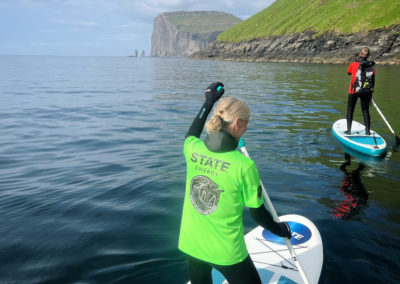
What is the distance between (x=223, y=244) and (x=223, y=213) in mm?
306

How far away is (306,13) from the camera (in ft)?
393

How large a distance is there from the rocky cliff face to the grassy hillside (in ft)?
14.4

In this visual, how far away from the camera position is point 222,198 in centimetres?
262

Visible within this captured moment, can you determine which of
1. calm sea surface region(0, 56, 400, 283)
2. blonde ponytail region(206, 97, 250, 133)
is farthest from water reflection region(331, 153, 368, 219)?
blonde ponytail region(206, 97, 250, 133)

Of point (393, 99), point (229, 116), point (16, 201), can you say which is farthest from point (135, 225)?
point (393, 99)

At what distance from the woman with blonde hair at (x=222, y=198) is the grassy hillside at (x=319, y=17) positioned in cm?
8594

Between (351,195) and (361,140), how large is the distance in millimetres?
4214

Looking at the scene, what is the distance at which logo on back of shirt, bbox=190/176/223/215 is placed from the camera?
8.74 ft

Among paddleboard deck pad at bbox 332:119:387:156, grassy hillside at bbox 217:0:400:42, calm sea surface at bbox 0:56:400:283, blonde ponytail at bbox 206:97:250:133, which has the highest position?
grassy hillside at bbox 217:0:400:42

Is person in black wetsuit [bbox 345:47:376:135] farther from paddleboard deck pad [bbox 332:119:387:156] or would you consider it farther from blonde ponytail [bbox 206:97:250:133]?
blonde ponytail [bbox 206:97:250:133]

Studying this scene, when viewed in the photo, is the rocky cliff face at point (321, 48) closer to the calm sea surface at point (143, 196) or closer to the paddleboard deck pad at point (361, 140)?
the paddleboard deck pad at point (361, 140)

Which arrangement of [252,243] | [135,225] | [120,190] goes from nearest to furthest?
1. [252,243]
2. [135,225]
3. [120,190]

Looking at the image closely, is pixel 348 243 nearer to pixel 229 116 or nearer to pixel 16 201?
pixel 229 116

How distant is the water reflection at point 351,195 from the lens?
6.44m
